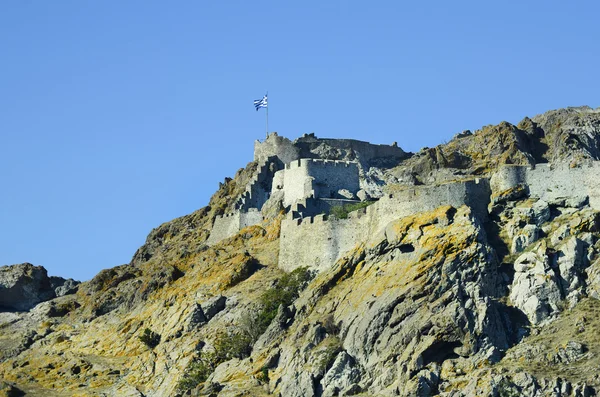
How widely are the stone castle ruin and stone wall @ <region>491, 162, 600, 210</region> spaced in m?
0.06

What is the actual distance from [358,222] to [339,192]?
37.9 feet

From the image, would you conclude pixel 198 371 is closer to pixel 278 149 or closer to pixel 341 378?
pixel 341 378

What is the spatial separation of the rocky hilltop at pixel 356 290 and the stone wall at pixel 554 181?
10 centimetres

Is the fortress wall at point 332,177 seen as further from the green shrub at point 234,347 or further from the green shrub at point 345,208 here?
the green shrub at point 234,347

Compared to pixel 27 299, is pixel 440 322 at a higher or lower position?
lower

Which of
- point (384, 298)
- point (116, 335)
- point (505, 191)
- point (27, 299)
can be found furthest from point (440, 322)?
point (27, 299)

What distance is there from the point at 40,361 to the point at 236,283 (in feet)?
42.5

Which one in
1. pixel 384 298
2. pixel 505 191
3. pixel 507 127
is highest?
pixel 507 127

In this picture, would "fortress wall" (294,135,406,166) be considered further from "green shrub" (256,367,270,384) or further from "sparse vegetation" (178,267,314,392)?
"green shrub" (256,367,270,384)

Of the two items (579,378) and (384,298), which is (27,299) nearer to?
(384,298)

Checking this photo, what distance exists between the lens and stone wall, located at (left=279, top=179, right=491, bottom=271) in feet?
294

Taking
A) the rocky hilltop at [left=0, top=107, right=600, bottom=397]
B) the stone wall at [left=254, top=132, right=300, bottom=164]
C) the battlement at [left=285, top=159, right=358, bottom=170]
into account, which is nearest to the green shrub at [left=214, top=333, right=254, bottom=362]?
the rocky hilltop at [left=0, top=107, right=600, bottom=397]

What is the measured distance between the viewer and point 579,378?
75.1 meters

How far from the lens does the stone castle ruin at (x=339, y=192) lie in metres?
89.7
